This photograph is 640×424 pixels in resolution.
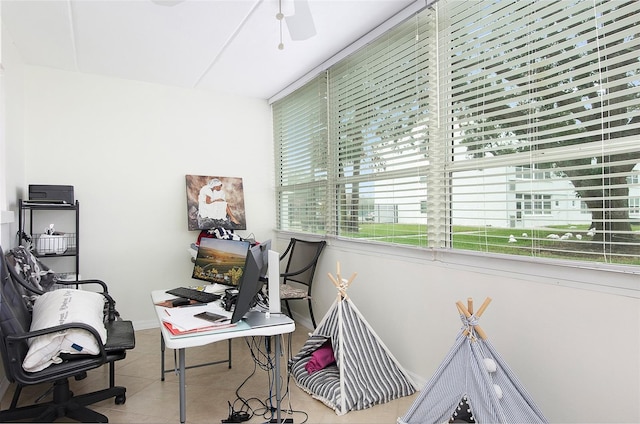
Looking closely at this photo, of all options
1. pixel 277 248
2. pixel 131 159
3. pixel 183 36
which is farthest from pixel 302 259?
pixel 183 36

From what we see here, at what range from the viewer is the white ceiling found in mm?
2715

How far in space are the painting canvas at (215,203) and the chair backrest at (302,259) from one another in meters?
0.78

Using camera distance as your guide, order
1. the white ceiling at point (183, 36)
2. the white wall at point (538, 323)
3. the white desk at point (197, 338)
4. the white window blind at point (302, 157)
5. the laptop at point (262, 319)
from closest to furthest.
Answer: the white wall at point (538, 323), the white desk at point (197, 338), the laptop at point (262, 319), the white ceiling at point (183, 36), the white window blind at point (302, 157)

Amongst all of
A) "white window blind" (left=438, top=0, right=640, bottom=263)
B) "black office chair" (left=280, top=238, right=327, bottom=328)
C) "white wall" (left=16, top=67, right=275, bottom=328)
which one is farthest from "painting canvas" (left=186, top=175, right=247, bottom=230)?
"white window blind" (left=438, top=0, right=640, bottom=263)

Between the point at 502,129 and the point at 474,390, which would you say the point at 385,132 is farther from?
the point at 474,390

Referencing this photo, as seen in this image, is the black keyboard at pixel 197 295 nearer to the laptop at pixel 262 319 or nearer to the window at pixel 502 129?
the laptop at pixel 262 319

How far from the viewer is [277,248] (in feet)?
16.0

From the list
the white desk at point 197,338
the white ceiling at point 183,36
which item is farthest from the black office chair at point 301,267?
the white ceiling at point 183,36

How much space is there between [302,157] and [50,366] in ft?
9.58

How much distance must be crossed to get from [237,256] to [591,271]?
1.93 meters

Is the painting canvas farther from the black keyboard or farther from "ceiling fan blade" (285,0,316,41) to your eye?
"ceiling fan blade" (285,0,316,41)

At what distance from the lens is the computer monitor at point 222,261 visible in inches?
99.7

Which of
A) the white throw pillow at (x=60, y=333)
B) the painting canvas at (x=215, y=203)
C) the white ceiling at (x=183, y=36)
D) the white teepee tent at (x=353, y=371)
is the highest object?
the white ceiling at (x=183, y=36)

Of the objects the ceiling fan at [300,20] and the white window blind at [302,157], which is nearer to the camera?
the ceiling fan at [300,20]
